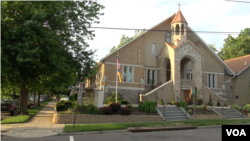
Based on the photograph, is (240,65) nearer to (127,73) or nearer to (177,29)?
(177,29)

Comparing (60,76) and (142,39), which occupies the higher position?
(142,39)

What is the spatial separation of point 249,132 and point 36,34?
13.8 metres

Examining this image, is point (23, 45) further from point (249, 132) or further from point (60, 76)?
point (249, 132)

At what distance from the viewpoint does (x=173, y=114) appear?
63.2 feet

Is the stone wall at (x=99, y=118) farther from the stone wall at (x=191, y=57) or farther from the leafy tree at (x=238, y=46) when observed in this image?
the leafy tree at (x=238, y=46)

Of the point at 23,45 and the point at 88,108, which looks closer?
the point at 23,45

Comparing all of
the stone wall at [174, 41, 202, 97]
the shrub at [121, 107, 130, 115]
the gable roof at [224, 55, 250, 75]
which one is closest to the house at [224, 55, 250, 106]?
the gable roof at [224, 55, 250, 75]

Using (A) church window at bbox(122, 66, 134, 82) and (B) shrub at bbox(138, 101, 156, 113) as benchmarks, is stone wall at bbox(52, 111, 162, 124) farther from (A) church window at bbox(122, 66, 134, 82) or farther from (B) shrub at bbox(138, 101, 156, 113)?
(A) church window at bbox(122, 66, 134, 82)

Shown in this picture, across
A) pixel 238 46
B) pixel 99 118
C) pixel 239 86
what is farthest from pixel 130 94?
pixel 238 46

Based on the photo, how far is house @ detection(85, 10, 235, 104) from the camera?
25250mm

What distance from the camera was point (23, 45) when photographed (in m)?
13.8

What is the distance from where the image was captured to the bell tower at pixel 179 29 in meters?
27.2

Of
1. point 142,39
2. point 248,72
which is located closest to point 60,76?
point 142,39

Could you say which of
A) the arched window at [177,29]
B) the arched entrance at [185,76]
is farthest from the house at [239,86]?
the arched window at [177,29]
